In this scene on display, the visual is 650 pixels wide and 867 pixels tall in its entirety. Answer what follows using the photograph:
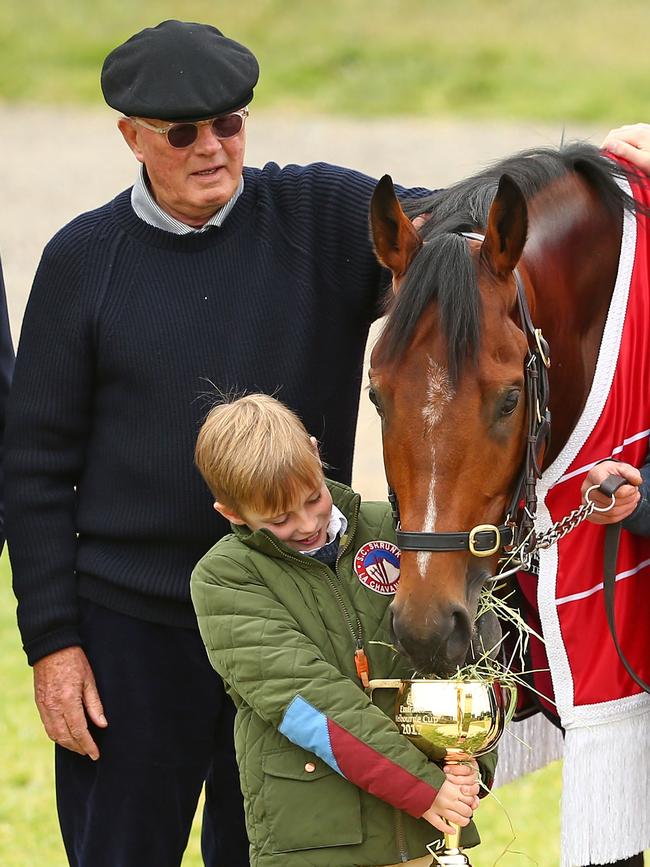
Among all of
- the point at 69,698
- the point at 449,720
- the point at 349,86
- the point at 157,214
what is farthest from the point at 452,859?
the point at 349,86

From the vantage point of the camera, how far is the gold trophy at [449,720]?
2.33 m

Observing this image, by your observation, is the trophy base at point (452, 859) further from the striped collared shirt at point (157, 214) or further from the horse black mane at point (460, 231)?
the striped collared shirt at point (157, 214)

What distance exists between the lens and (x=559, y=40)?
1825 centimetres

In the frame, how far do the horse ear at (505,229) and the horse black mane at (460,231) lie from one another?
2.1 inches

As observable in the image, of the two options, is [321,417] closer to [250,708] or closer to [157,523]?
[157,523]

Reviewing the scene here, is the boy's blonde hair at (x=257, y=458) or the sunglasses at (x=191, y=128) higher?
the sunglasses at (x=191, y=128)

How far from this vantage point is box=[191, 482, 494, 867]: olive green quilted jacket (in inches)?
92.6

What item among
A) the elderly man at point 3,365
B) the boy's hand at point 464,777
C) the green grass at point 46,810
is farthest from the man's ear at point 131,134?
the green grass at point 46,810

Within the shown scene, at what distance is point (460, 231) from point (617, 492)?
1.80 feet

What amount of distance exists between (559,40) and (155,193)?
1636 centimetres

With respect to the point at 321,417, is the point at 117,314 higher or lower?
higher

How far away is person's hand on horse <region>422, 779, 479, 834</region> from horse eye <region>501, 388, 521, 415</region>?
2.11 ft

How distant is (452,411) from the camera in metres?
2.29

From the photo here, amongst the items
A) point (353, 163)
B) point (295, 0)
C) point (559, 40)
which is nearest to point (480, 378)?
point (353, 163)
